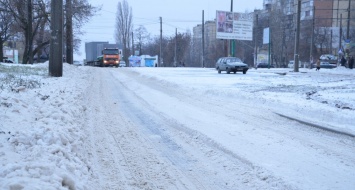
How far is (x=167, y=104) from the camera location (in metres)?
12.9

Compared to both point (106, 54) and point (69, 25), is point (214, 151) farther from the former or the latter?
point (106, 54)

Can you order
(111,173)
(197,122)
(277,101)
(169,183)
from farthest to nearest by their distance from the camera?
(277,101), (197,122), (111,173), (169,183)

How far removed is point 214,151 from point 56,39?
14949 mm

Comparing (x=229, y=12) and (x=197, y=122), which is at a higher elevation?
(x=229, y=12)

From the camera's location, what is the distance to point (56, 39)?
1933 centimetres

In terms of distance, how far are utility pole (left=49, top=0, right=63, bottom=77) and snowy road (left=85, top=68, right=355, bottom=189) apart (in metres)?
9.37

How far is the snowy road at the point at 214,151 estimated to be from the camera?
17.0 ft

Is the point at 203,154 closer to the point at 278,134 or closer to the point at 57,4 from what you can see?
the point at 278,134

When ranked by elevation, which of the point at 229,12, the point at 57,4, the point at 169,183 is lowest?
the point at 169,183

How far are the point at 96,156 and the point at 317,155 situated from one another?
12.3 ft

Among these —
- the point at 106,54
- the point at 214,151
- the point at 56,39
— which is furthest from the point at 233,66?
the point at 106,54

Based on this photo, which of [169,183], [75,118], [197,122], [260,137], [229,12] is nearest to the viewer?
[169,183]

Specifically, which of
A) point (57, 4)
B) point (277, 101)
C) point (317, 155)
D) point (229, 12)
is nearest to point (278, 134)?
point (317, 155)

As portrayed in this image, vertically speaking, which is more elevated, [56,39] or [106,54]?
[106,54]
